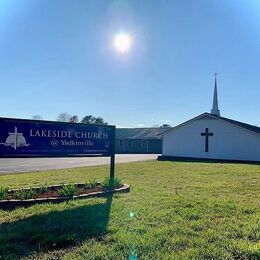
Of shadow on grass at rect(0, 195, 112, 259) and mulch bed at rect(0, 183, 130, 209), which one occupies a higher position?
mulch bed at rect(0, 183, 130, 209)

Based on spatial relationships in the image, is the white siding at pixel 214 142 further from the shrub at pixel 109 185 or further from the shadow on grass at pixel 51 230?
the shadow on grass at pixel 51 230

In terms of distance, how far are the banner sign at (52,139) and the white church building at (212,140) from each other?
2372 cm

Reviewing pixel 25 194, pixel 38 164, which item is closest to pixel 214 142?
pixel 38 164

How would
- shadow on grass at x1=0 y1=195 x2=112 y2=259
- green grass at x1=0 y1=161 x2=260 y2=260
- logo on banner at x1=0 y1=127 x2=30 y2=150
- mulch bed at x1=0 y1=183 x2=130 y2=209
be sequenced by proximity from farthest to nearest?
logo on banner at x1=0 y1=127 x2=30 y2=150 → mulch bed at x1=0 y1=183 x2=130 y2=209 → shadow on grass at x1=0 y1=195 x2=112 y2=259 → green grass at x1=0 y1=161 x2=260 y2=260

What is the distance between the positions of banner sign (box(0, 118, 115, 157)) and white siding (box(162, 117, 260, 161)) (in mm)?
23788

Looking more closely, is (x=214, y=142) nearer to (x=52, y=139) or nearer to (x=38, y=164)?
(x=38, y=164)

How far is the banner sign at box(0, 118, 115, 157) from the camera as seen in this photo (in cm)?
779

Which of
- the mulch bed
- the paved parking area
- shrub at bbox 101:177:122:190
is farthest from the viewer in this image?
the paved parking area

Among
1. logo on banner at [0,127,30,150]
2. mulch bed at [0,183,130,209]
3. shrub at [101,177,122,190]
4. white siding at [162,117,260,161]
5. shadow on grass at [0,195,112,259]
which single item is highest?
white siding at [162,117,260,161]

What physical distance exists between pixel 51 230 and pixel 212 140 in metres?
29.6

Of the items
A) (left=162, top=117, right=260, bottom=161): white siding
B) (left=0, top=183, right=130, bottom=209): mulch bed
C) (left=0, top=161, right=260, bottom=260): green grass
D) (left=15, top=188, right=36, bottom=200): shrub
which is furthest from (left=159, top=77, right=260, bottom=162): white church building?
(left=15, top=188, right=36, bottom=200): shrub

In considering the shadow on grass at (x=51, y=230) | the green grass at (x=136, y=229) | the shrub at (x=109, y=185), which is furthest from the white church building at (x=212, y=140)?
the shadow on grass at (x=51, y=230)

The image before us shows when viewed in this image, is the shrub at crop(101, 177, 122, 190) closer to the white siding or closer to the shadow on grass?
the shadow on grass

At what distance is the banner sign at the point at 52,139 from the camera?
307 inches
